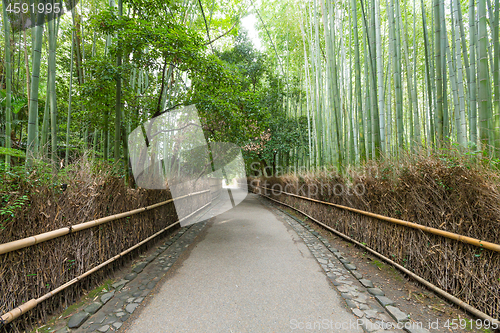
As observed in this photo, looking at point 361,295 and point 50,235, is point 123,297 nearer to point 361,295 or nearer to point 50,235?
point 50,235

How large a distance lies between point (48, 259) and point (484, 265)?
3.11 metres

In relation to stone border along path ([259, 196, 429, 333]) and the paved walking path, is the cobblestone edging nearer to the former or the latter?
the paved walking path

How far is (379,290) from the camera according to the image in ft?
7.54

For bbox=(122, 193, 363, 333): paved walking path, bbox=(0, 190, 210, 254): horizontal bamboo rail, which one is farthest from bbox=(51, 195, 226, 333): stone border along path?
bbox=(0, 190, 210, 254): horizontal bamboo rail

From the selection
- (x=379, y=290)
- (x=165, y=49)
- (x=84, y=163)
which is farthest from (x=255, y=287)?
(x=165, y=49)

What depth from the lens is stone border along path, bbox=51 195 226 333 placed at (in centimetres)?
177

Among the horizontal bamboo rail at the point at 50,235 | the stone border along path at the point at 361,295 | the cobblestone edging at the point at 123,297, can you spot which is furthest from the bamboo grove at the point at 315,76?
the stone border along path at the point at 361,295

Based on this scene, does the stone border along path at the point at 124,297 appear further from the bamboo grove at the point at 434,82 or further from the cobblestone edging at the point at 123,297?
the bamboo grove at the point at 434,82

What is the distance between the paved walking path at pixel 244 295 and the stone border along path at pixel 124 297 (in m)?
0.10

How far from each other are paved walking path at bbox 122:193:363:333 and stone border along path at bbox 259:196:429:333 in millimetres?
75

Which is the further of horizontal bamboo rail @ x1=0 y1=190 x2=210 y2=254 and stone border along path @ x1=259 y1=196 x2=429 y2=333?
stone border along path @ x1=259 y1=196 x2=429 y2=333

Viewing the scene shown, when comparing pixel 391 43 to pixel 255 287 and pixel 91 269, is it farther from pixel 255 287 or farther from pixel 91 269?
pixel 91 269

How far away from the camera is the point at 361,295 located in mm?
2242

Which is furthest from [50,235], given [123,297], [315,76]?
[315,76]
